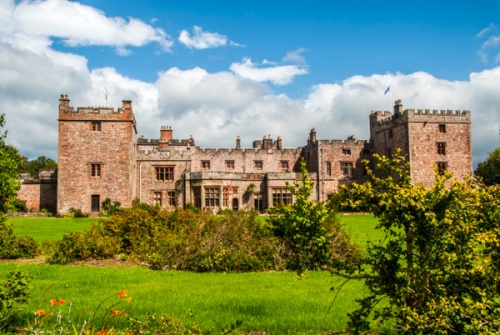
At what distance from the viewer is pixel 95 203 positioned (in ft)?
119

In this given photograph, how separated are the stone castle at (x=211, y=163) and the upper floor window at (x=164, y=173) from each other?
0.09 m

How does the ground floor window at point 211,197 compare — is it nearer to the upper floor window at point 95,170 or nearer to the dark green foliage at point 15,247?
the upper floor window at point 95,170

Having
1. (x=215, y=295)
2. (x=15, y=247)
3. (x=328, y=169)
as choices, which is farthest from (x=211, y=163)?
(x=215, y=295)

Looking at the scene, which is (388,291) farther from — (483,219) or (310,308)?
(310,308)

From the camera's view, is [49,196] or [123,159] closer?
[123,159]

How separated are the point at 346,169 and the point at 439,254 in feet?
131

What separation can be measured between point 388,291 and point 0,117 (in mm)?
11350

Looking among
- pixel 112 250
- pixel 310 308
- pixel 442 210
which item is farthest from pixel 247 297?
pixel 112 250

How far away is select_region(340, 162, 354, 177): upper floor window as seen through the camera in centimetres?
4378

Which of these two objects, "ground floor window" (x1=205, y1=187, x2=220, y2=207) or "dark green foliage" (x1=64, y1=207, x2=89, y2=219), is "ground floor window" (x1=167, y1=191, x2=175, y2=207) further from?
"dark green foliage" (x1=64, y1=207, x2=89, y2=219)

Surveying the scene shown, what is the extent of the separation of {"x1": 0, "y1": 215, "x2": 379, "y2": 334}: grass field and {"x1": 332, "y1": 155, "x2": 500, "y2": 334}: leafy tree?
1.85 metres

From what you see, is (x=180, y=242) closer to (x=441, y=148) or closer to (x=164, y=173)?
(x=164, y=173)

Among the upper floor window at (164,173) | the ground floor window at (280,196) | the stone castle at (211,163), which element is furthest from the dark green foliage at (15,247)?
the ground floor window at (280,196)

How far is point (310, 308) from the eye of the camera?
7.93 metres
